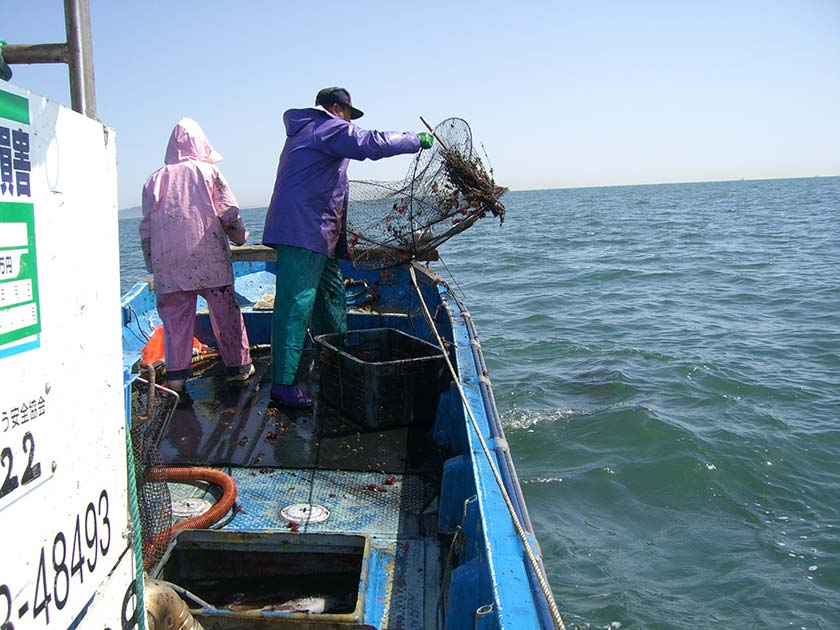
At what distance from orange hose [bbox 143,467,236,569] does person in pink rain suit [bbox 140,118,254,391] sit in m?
1.22

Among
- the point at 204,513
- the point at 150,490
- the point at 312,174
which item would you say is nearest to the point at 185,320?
the point at 312,174

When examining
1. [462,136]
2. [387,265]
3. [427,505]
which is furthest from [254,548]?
[462,136]

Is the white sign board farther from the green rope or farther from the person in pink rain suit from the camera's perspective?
the person in pink rain suit

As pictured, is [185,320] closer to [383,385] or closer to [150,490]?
[383,385]

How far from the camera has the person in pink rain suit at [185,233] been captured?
4402mm

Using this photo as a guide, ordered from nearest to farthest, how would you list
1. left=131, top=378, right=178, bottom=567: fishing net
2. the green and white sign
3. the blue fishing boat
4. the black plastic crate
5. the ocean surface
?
1. the green and white sign
2. the blue fishing boat
3. left=131, top=378, right=178, bottom=567: fishing net
4. the black plastic crate
5. the ocean surface

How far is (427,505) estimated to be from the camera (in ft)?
11.2

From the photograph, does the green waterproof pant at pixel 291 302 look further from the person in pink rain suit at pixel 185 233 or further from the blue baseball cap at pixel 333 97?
the blue baseball cap at pixel 333 97

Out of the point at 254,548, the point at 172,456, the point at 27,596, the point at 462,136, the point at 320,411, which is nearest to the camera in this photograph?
the point at 27,596

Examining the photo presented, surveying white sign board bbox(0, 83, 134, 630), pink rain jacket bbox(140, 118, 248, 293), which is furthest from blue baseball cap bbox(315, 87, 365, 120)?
white sign board bbox(0, 83, 134, 630)

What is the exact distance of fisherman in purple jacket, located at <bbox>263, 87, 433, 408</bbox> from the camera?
4246mm

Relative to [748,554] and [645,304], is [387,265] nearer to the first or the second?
[748,554]

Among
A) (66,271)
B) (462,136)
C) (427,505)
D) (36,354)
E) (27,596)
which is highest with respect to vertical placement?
(462,136)

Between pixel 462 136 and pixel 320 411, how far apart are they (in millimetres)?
2396
